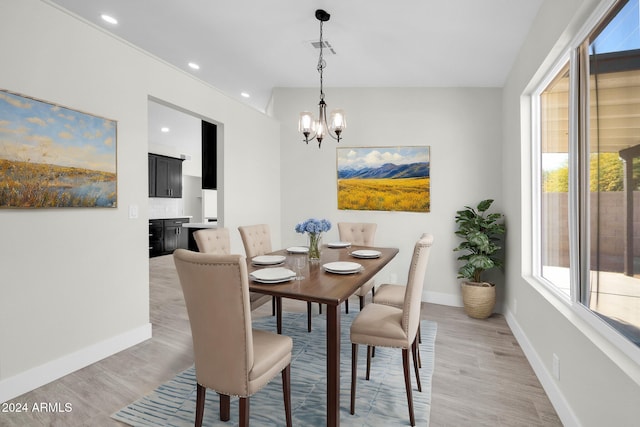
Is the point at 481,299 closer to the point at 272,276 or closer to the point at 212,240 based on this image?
the point at 272,276

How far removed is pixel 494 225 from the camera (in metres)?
3.62

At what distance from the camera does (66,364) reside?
232 centimetres

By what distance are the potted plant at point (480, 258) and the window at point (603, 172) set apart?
1.21 m

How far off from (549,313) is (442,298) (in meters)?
2.10

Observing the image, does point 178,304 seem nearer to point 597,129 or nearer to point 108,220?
point 108,220

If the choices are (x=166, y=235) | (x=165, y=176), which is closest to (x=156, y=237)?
(x=166, y=235)

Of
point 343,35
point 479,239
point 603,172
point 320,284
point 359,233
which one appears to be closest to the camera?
point 603,172

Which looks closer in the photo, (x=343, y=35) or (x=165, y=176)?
(x=343, y=35)

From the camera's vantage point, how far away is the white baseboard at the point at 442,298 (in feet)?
13.7

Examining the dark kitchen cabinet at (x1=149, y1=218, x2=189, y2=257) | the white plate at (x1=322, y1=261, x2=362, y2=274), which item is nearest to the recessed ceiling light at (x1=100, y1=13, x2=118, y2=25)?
the white plate at (x1=322, y1=261, x2=362, y2=274)

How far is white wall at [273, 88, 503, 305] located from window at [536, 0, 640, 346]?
5.78 feet

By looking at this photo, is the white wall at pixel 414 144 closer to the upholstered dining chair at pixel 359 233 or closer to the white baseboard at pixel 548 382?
the upholstered dining chair at pixel 359 233

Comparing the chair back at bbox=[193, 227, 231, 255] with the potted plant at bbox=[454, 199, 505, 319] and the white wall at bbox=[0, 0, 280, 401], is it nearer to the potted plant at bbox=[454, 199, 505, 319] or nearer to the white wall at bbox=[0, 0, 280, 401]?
the white wall at bbox=[0, 0, 280, 401]

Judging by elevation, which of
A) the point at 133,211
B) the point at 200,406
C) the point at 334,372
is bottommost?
the point at 200,406
